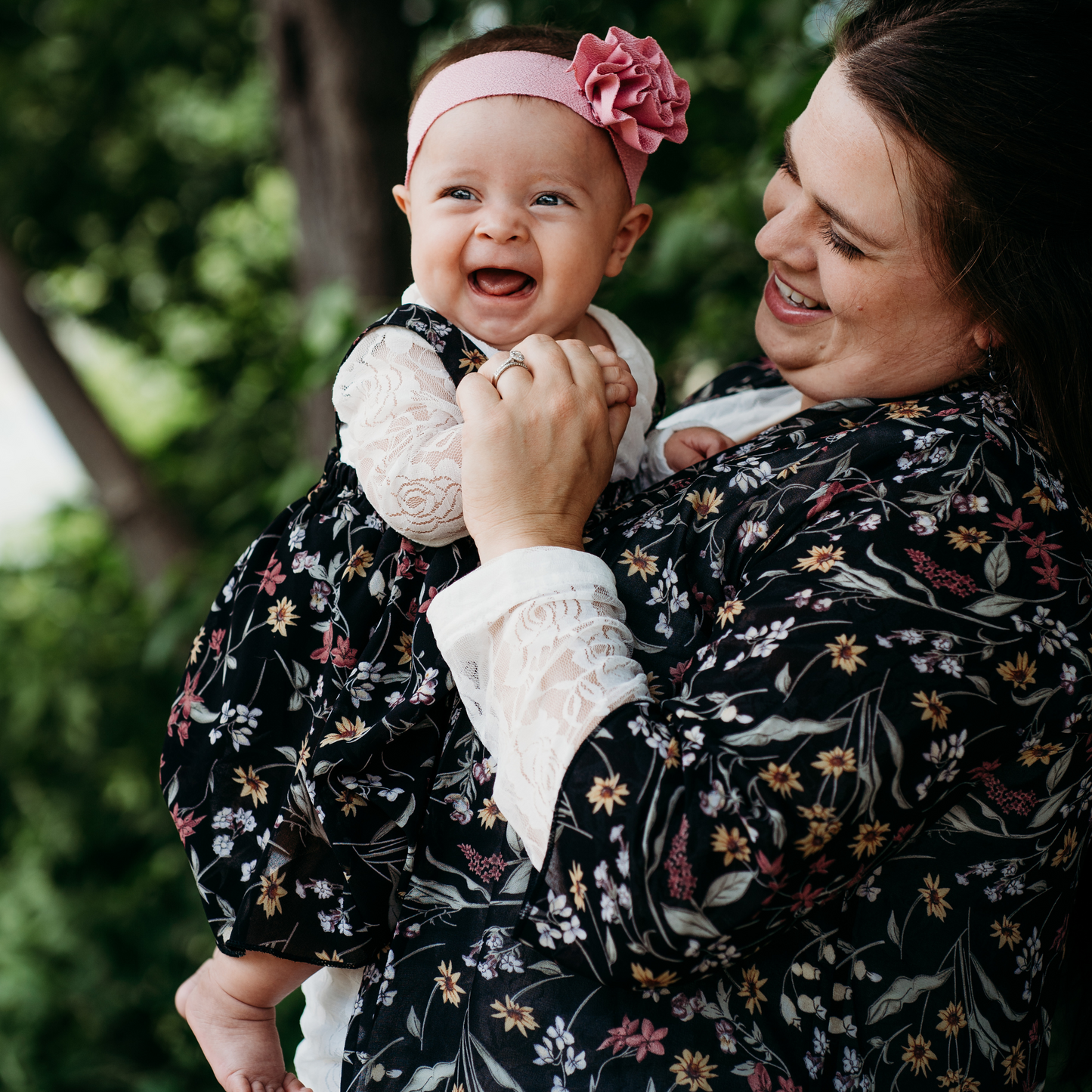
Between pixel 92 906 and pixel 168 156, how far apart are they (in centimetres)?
337

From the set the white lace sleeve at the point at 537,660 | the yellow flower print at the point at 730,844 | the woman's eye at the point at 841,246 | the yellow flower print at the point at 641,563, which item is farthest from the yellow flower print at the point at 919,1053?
the woman's eye at the point at 841,246

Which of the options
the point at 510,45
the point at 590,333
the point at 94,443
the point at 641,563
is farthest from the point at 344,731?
the point at 94,443

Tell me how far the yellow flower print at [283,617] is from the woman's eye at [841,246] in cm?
84

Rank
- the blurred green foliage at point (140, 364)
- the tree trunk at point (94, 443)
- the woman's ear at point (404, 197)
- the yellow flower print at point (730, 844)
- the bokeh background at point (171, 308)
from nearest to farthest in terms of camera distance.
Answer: the yellow flower print at point (730, 844) < the woman's ear at point (404, 197) < the bokeh background at point (171, 308) < the blurred green foliage at point (140, 364) < the tree trunk at point (94, 443)

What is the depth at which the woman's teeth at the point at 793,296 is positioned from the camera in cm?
139

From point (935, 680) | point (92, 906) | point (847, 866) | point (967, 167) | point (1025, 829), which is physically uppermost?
point (967, 167)

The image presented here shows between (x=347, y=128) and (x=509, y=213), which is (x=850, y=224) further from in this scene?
(x=347, y=128)

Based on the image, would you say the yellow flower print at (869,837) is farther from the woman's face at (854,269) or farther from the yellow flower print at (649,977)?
the woman's face at (854,269)

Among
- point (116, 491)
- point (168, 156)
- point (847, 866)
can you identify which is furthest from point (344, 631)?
point (168, 156)

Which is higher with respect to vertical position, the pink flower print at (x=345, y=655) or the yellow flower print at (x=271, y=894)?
the pink flower print at (x=345, y=655)

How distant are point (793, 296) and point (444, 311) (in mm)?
477

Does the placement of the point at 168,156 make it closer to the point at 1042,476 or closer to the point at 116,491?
the point at 116,491

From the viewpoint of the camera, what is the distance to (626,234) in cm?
161

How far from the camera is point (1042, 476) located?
1160mm
